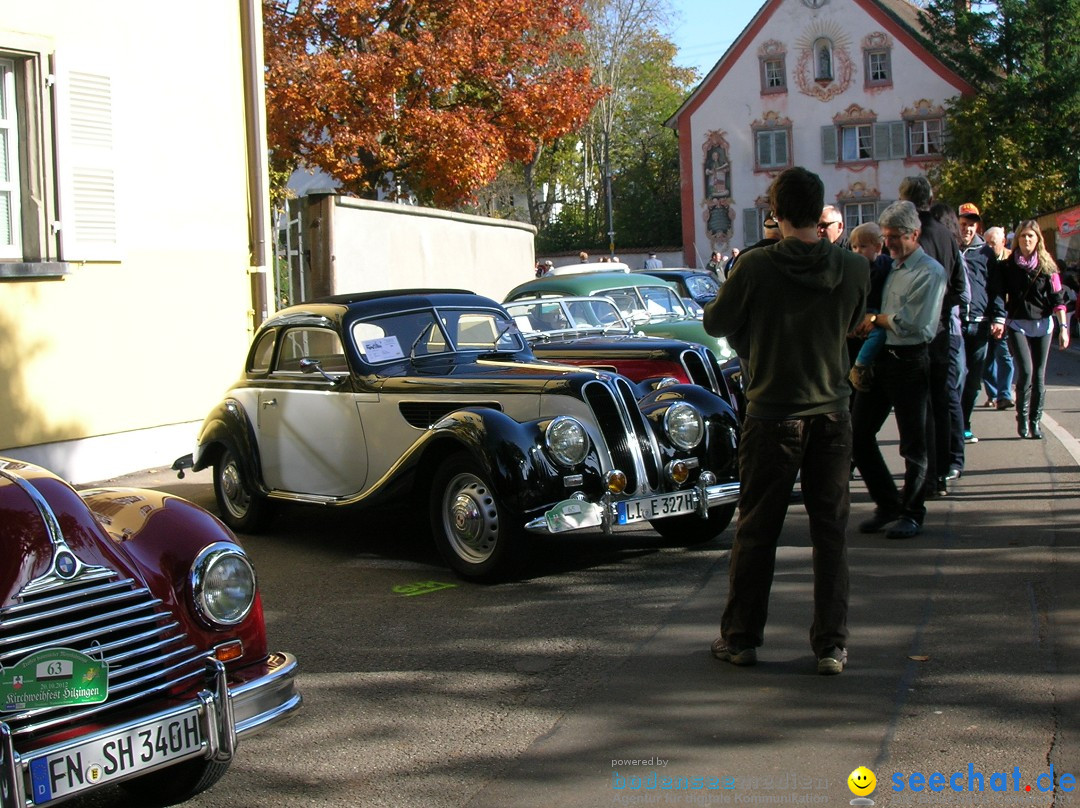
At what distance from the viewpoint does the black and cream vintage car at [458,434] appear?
6.65 m

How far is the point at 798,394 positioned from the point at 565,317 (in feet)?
23.6

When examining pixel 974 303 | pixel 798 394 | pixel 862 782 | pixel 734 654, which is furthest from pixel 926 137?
pixel 862 782

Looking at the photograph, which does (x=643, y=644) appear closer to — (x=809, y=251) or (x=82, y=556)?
(x=809, y=251)

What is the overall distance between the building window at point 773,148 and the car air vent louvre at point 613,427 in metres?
46.8

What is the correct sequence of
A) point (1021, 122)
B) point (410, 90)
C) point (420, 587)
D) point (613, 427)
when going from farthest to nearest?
1. point (1021, 122)
2. point (410, 90)
3. point (613, 427)
4. point (420, 587)

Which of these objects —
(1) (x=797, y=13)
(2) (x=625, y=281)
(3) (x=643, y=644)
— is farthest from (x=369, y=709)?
(1) (x=797, y=13)

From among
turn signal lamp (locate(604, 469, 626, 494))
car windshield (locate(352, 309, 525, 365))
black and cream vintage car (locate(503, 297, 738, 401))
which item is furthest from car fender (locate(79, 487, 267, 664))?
black and cream vintage car (locate(503, 297, 738, 401))

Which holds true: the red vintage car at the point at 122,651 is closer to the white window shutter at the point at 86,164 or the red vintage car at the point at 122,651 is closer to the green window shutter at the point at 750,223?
the white window shutter at the point at 86,164

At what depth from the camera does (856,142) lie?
51.0 meters

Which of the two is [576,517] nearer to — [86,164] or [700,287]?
[86,164]

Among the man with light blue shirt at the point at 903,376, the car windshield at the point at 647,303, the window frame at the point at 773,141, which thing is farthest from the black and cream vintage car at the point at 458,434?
the window frame at the point at 773,141

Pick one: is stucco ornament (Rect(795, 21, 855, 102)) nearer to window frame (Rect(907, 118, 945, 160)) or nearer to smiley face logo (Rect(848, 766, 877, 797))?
window frame (Rect(907, 118, 945, 160))

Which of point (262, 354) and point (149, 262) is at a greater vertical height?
point (149, 262)

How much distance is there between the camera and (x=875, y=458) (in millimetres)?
7422
